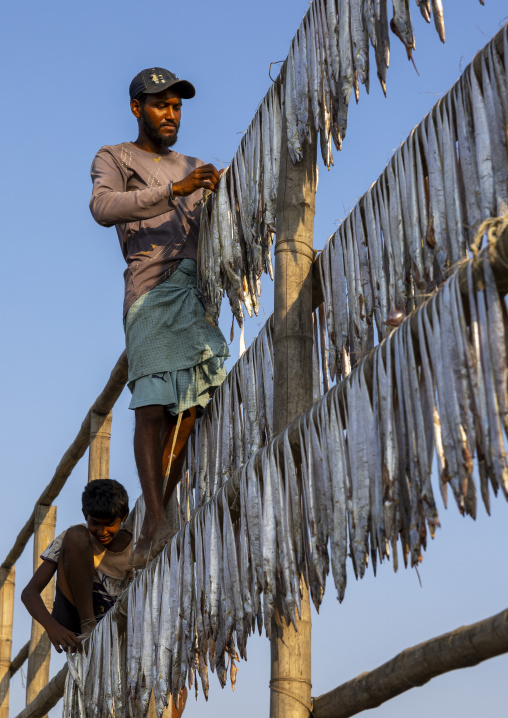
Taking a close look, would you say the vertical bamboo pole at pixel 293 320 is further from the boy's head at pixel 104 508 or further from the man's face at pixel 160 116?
the boy's head at pixel 104 508

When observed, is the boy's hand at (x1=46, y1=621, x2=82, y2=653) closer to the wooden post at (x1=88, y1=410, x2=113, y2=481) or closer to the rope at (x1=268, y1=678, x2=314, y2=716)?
the rope at (x1=268, y1=678, x2=314, y2=716)

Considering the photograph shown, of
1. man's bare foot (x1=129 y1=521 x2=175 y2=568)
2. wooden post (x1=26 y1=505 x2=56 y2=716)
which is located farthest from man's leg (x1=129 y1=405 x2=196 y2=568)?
wooden post (x1=26 y1=505 x2=56 y2=716)

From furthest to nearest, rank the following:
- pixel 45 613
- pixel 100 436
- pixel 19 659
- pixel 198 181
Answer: pixel 19 659 < pixel 100 436 < pixel 45 613 < pixel 198 181

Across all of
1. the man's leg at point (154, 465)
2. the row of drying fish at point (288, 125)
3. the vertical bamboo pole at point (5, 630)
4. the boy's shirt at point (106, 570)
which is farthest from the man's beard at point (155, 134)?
the vertical bamboo pole at point (5, 630)

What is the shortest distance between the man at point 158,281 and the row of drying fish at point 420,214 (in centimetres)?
82

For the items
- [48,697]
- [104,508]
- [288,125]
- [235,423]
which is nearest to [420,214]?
[288,125]

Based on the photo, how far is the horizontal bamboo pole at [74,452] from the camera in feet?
17.3

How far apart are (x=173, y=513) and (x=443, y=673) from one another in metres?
1.64

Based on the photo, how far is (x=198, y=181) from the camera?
3.53 m

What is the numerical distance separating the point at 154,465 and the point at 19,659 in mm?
4212

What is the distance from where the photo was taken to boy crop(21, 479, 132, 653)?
4.30m

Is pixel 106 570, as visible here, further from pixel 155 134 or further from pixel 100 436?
pixel 155 134

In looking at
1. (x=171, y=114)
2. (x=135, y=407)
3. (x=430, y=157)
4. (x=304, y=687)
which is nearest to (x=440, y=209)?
(x=430, y=157)

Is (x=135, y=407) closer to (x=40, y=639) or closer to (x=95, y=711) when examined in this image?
(x=95, y=711)
